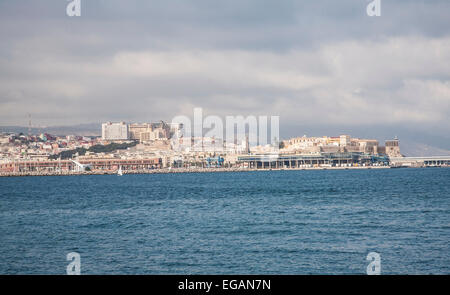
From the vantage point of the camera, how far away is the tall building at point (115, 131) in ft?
614

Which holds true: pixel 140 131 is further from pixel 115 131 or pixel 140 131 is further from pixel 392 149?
pixel 392 149

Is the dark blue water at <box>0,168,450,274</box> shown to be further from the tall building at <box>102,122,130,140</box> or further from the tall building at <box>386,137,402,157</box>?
the tall building at <box>102,122,130,140</box>

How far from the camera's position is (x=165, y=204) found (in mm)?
26750

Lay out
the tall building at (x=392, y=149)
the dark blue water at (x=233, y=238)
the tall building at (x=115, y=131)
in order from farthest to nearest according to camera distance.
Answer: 1. the tall building at (x=115, y=131)
2. the tall building at (x=392, y=149)
3. the dark blue water at (x=233, y=238)

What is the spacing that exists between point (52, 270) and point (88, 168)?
10517 cm

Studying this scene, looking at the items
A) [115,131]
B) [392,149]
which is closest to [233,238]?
[392,149]

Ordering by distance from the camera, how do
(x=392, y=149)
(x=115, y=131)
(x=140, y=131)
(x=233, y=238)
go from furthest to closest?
1. (x=140, y=131)
2. (x=115, y=131)
3. (x=392, y=149)
4. (x=233, y=238)

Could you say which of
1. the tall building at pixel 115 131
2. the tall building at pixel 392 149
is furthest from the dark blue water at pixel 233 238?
the tall building at pixel 115 131

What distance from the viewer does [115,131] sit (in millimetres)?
191375

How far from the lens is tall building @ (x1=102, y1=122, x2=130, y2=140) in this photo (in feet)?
614

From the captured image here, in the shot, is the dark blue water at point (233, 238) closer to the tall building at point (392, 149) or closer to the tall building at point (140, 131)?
the tall building at point (392, 149)

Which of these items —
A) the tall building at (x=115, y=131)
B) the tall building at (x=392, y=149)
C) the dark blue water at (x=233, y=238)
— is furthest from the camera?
the tall building at (x=115, y=131)

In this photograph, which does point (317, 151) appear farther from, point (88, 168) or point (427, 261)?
point (427, 261)

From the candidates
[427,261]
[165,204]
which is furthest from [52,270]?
[165,204]
